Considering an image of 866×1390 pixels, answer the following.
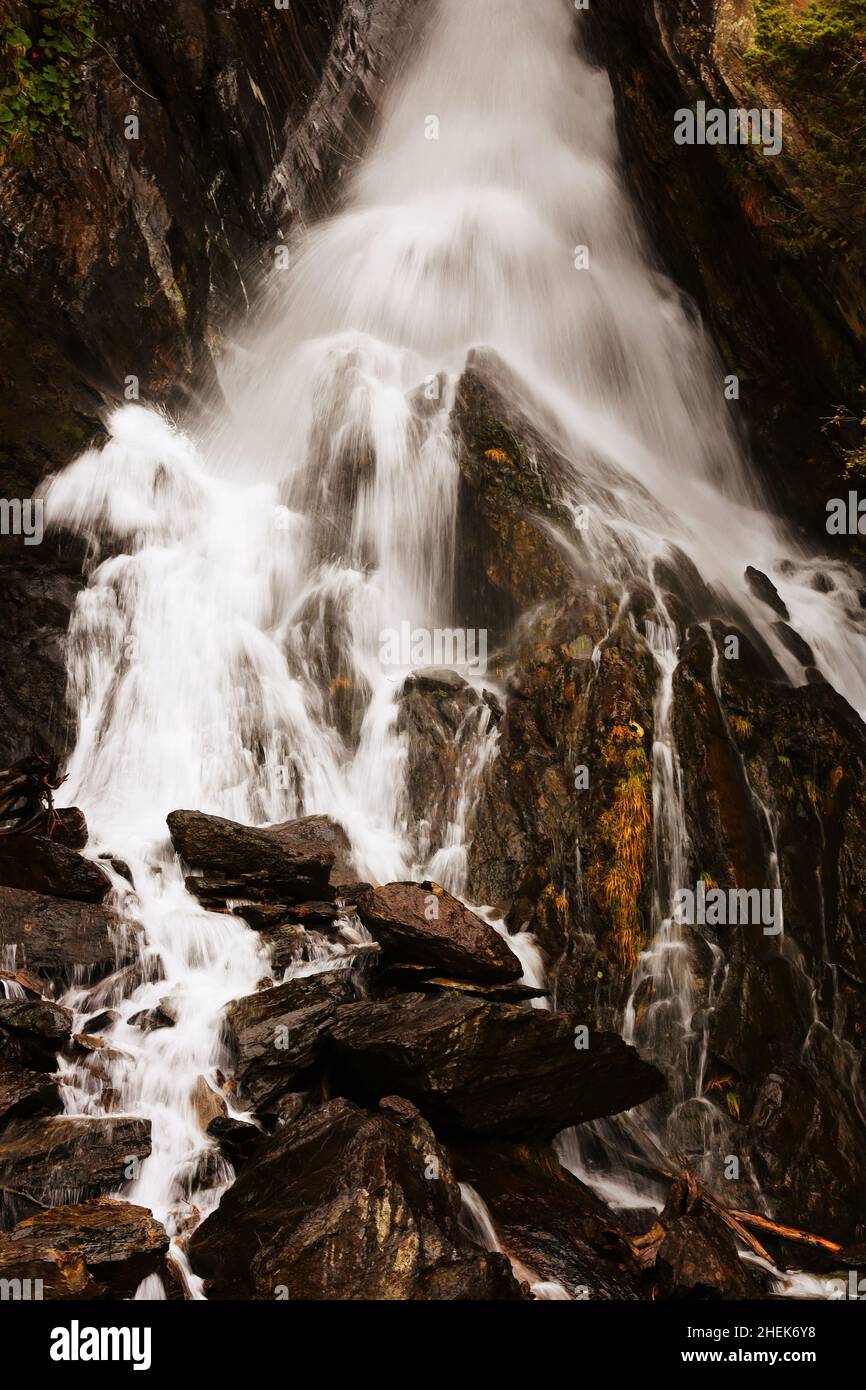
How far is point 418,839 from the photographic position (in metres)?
11.7

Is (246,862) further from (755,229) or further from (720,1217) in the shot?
(755,229)

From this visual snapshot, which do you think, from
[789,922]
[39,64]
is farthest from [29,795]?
[39,64]

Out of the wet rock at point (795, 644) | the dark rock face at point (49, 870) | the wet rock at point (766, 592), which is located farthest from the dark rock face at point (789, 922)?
the dark rock face at point (49, 870)

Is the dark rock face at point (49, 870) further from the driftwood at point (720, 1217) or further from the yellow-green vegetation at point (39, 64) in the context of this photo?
the yellow-green vegetation at point (39, 64)

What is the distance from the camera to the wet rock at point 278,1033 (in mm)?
7754

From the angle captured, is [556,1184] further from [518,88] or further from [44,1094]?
[518,88]

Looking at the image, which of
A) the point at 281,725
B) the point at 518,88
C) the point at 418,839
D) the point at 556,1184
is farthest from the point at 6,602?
the point at 518,88

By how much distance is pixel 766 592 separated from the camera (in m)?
15.5

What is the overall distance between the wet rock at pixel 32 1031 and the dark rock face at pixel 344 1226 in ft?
5.41

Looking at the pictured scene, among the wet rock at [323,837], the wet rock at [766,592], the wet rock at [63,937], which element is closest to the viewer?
the wet rock at [63,937]

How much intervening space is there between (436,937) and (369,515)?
28.2ft

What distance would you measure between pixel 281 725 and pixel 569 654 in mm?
Result: 3612

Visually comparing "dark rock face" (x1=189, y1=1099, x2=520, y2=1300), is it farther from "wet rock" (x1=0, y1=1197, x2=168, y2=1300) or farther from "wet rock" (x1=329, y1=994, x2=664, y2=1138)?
"wet rock" (x1=329, y1=994, x2=664, y2=1138)

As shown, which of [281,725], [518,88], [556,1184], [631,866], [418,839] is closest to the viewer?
[556,1184]
